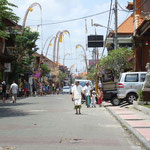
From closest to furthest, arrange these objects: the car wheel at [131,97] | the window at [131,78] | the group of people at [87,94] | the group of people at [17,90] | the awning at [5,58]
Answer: the group of people at [87,94] → the window at [131,78] → the car wheel at [131,97] → the group of people at [17,90] → the awning at [5,58]

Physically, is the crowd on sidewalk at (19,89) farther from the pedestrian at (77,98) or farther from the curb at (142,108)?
the curb at (142,108)

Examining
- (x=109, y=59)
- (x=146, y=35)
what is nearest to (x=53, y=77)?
(x=109, y=59)

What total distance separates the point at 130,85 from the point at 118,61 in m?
18.7

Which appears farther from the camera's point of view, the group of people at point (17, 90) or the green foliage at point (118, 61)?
the green foliage at point (118, 61)

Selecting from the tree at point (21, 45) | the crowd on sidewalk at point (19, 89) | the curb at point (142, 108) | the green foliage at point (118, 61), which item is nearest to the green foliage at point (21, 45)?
the tree at point (21, 45)

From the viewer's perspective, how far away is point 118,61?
42.5 m

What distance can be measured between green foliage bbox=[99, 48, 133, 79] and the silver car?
1730cm

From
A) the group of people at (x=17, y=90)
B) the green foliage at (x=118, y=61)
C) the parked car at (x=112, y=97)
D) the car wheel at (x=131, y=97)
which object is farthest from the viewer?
the green foliage at (x=118, y=61)

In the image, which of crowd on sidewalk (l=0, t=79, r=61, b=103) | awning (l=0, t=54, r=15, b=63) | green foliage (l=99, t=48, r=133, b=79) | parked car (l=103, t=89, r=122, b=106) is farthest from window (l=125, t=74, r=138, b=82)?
awning (l=0, t=54, r=15, b=63)

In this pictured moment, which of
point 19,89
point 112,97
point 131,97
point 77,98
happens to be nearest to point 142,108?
point 77,98

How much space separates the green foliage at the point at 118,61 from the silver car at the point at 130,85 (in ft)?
56.8

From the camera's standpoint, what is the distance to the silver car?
24000 mm

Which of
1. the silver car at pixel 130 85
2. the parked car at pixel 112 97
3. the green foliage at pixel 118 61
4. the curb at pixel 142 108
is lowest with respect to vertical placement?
the curb at pixel 142 108

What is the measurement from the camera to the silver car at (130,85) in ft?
78.7
